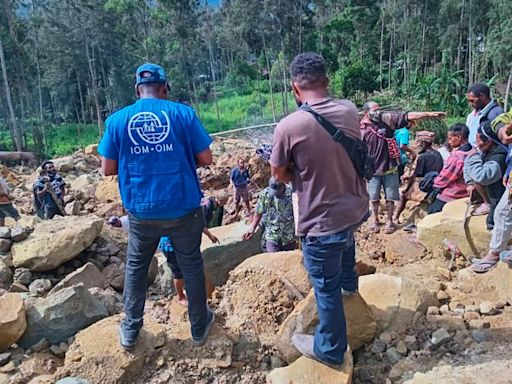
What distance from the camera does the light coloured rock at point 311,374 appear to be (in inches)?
91.0

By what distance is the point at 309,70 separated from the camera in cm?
217

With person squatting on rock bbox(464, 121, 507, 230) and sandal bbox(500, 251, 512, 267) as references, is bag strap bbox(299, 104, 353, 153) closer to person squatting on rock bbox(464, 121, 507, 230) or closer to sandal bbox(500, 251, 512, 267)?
sandal bbox(500, 251, 512, 267)

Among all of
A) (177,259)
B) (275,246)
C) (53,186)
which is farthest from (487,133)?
(53,186)

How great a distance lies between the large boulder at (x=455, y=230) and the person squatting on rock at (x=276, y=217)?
137 cm

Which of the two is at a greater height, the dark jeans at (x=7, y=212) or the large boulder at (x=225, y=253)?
the dark jeans at (x=7, y=212)

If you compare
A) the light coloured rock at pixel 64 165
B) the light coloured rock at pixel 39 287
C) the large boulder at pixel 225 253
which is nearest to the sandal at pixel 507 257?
the large boulder at pixel 225 253

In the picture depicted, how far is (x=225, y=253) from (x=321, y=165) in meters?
2.52

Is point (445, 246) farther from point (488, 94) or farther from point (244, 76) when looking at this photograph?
point (244, 76)

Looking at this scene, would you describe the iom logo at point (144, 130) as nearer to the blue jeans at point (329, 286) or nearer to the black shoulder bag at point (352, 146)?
the black shoulder bag at point (352, 146)

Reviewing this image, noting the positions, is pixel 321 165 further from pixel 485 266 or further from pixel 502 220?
pixel 485 266

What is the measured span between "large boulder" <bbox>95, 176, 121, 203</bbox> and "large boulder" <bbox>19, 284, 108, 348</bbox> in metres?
8.63

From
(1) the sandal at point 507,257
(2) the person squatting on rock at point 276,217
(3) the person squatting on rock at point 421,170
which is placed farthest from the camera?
(3) the person squatting on rock at point 421,170

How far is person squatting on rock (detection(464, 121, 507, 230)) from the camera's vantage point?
3.73m

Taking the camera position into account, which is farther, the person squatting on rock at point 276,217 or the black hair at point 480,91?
the black hair at point 480,91
